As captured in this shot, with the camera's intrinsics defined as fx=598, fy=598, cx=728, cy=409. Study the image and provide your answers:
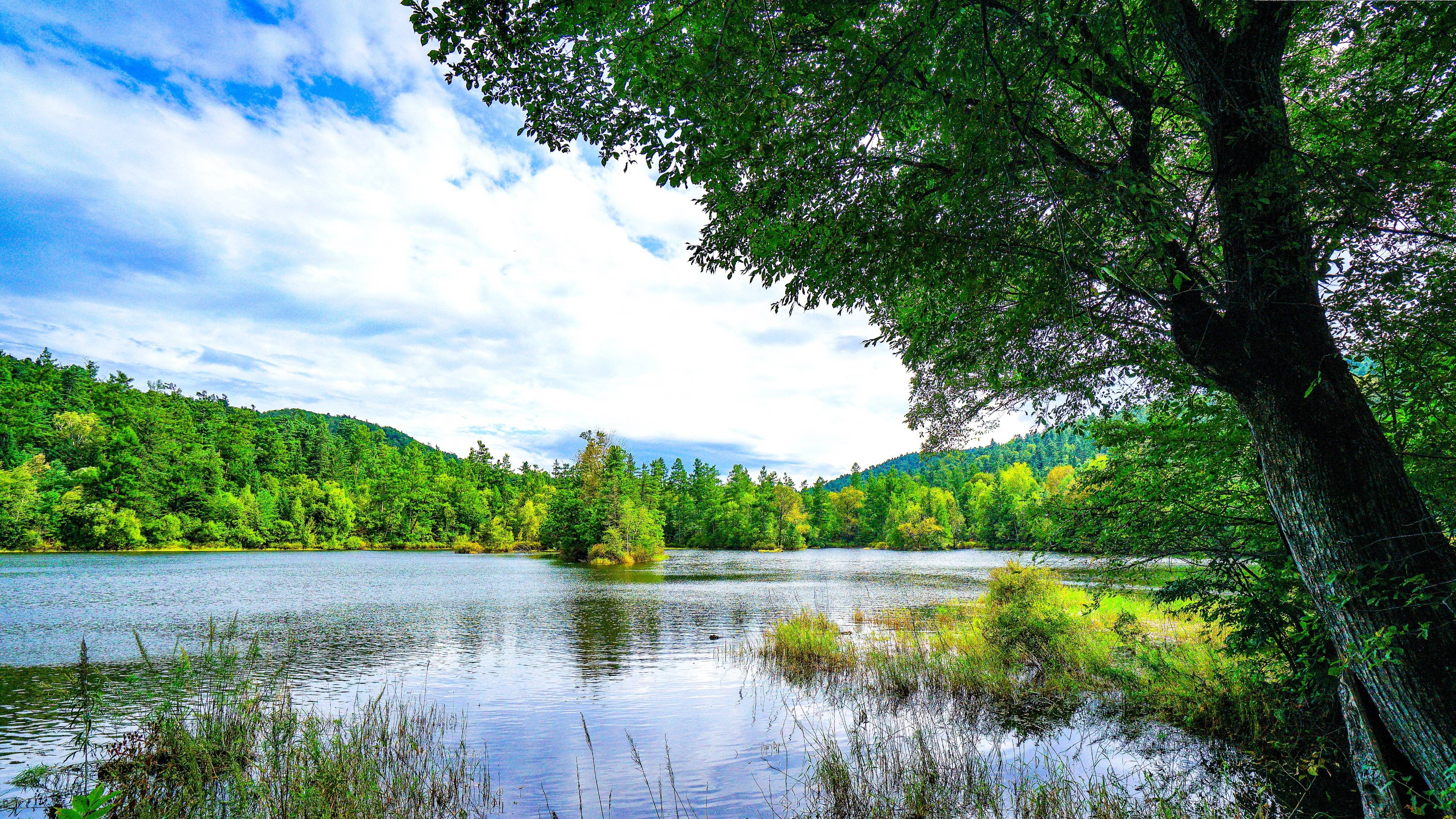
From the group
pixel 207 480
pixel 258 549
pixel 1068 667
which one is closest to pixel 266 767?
pixel 1068 667

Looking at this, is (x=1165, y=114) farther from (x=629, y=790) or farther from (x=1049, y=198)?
(x=629, y=790)

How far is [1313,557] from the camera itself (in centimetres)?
377

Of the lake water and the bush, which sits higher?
the bush

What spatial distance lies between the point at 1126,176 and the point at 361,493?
101916 millimetres

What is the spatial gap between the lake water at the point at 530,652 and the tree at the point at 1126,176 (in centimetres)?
511

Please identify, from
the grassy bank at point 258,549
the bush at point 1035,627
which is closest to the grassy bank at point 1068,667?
the bush at point 1035,627

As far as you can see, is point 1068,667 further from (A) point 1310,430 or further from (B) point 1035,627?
(A) point 1310,430

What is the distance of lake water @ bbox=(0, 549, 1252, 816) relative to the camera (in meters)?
7.34

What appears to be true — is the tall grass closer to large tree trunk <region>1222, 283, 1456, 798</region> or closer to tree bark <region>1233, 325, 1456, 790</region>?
large tree trunk <region>1222, 283, 1456, 798</region>

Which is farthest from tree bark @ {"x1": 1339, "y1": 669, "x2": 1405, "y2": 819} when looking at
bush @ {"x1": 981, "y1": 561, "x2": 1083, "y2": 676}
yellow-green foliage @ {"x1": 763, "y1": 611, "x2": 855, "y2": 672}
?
yellow-green foliage @ {"x1": 763, "y1": 611, "x2": 855, "y2": 672}

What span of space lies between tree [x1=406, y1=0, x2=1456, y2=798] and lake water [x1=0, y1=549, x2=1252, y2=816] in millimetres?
5110

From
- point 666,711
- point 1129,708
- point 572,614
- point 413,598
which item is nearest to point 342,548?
point 413,598

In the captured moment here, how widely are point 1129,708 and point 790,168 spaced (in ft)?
32.7

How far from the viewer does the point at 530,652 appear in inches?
567
